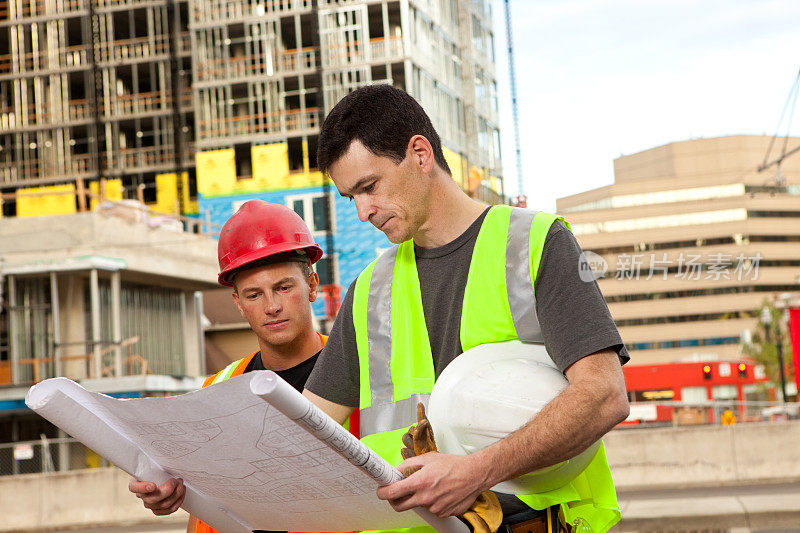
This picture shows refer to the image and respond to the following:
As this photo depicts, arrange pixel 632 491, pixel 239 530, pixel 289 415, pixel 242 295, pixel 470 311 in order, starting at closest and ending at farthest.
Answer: pixel 289 415 → pixel 470 311 → pixel 239 530 → pixel 242 295 → pixel 632 491

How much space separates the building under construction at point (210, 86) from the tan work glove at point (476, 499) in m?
48.4

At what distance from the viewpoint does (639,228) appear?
12381 cm

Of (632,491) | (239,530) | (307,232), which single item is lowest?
(632,491)

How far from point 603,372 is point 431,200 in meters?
0.64

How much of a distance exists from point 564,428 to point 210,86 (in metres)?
57.5

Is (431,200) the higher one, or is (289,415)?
(431,200)

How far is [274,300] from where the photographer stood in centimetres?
394

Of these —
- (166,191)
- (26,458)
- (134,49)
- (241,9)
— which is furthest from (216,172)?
(26,458)

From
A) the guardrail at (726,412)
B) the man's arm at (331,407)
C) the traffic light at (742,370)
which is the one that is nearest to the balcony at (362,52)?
the traffic light at (742,370)

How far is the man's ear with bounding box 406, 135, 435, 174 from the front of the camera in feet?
8.47

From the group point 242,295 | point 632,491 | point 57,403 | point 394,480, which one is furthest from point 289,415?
point 632,491

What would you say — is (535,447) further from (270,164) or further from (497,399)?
(270,164)

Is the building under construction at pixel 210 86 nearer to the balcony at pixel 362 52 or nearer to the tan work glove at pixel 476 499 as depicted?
the balcony at pixel 362 52

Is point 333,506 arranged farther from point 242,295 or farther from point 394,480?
point 242,295
